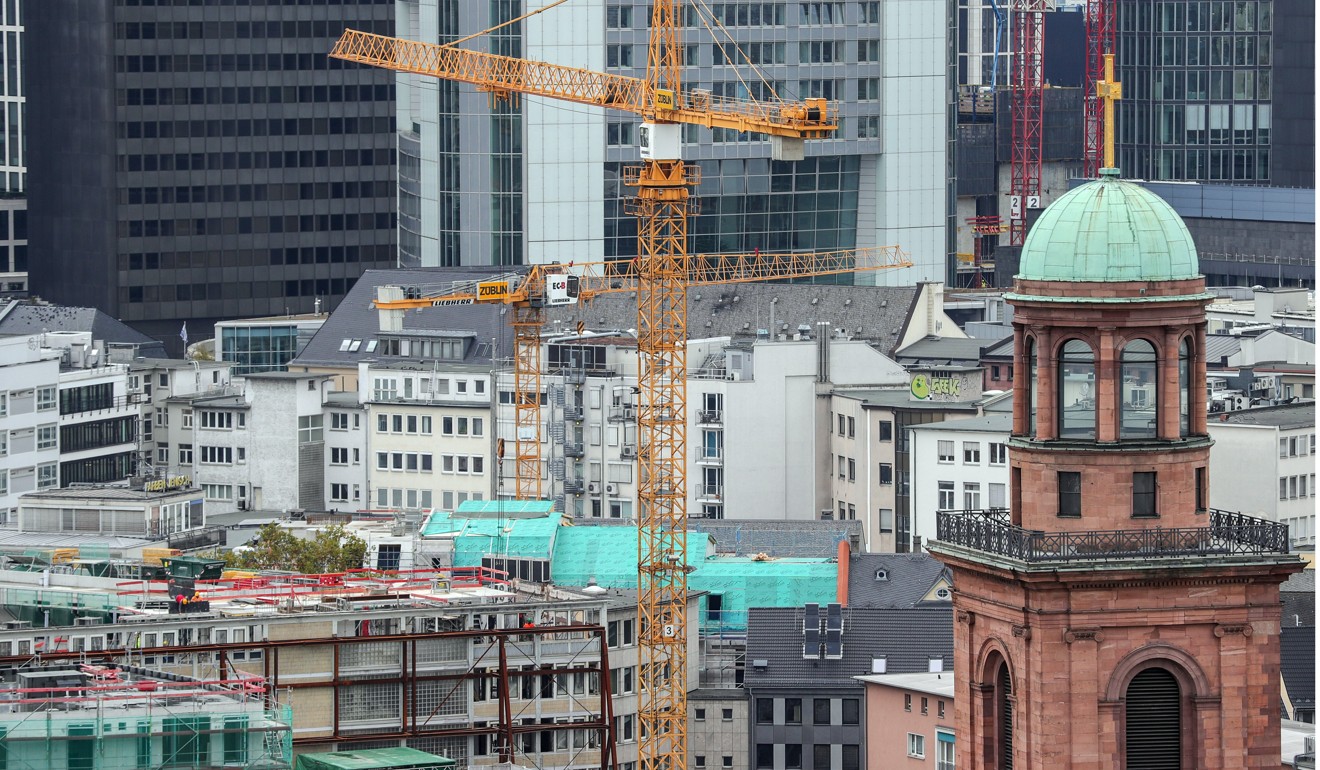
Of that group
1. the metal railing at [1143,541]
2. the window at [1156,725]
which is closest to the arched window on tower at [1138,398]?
the metal railing at [1143,541]

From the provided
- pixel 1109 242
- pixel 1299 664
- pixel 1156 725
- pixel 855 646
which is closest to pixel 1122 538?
pixel 1156 725

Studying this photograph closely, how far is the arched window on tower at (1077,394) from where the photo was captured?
9506 centimetres

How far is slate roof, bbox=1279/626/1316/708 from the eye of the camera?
175 meters

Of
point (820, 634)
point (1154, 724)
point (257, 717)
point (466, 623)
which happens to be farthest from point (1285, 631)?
point (1154, 724)

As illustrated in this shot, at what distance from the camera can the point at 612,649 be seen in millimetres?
189625

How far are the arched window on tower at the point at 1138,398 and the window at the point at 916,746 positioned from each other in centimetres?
8830

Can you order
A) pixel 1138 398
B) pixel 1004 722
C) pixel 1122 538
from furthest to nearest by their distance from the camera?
1. pixel 1004 722
2. pixel 1138 398
3. pixel 1122 538

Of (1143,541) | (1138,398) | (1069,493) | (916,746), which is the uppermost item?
(1138,398)

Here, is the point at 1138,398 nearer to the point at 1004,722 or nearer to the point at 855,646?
the point at 1004,722

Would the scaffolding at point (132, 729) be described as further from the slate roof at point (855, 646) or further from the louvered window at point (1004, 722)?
the slate roof at point (855, 646)

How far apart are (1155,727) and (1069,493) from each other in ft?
18.6

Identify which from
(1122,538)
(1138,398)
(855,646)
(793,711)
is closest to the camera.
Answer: (1122,538)

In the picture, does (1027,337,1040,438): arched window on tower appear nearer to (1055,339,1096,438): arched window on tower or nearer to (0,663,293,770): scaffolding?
(1055,339,1096,438): arched window on tower

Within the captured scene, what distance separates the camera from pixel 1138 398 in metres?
95.0
